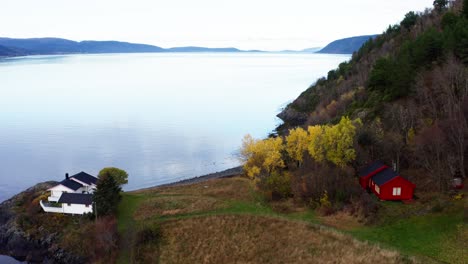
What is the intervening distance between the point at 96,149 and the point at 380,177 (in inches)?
2445

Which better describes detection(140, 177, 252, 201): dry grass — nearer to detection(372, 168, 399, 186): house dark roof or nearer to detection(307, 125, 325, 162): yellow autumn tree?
detection(307, 125, 325, 162): yellow autumn tree

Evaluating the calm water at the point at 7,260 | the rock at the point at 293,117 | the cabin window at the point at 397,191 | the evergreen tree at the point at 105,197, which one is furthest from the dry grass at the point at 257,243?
the rock at the point at 293,117

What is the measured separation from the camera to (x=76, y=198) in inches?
1797

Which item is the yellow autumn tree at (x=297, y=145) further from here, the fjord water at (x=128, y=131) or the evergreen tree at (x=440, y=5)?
the evergreen tree at (x=440, y=5)

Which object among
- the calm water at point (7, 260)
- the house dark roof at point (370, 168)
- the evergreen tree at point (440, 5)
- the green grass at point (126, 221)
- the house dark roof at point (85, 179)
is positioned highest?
the evergreen tree at point (440, 5)

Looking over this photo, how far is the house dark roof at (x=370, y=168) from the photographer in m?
44.1

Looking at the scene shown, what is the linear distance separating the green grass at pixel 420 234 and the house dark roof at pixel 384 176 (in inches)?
206

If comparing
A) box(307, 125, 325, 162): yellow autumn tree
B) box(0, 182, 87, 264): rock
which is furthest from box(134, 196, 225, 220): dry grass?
box(307, 125, 325, 162): yellow autumn tree

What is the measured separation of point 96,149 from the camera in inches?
3332

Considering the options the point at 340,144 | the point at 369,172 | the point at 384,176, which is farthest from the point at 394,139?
the point at 340,144

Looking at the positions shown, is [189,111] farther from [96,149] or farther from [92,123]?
[96,149]

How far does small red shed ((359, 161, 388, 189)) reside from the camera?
4333 cm

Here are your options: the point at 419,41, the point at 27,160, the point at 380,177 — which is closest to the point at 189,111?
the point at 27,160

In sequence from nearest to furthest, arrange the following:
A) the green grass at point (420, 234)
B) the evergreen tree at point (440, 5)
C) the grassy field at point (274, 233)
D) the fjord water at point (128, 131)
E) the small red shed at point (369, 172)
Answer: the green grass at point (420, 234) < the grassy field at point (274, 233) < the small red shed at point (369, 172) < the fjord water at point (128, 131) < the evergreen tree at point (440, 5)
